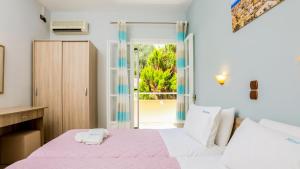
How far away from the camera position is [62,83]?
3787 mm

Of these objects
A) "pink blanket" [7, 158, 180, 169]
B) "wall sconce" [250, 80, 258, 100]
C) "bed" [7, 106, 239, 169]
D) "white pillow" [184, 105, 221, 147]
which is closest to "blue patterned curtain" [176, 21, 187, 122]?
"bed" [7, 106, 239, 169]

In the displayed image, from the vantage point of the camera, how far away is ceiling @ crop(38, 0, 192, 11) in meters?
3.93

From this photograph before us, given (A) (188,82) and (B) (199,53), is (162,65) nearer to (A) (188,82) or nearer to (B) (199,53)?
(A) (188,82)

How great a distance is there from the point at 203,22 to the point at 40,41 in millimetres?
2754

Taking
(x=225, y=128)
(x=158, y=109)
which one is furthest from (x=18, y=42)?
(x=158, y=109)

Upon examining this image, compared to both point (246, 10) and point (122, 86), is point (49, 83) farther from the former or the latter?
point (246, 10)

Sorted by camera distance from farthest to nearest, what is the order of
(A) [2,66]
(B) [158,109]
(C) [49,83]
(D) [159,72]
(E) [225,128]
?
(D) [159,72]
(B) [158,109]
(C) [49,83]
(A) [2,66]
(E) [225,128]

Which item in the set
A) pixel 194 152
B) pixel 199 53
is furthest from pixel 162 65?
pixel 194 152

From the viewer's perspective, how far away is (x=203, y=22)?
127 inches

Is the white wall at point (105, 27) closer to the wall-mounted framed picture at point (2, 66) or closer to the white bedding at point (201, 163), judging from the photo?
the wall-mounted framed picture at point (2, 66)

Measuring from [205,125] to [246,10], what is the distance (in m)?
1.11

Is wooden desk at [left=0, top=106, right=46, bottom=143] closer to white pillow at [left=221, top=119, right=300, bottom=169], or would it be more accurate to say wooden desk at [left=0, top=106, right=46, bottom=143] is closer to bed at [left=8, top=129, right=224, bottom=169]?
bed at [left=8, top=129, right=224, bottom=169]

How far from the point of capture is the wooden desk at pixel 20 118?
249 centimetres

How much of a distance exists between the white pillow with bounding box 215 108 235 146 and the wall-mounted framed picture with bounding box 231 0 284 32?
84 cm
